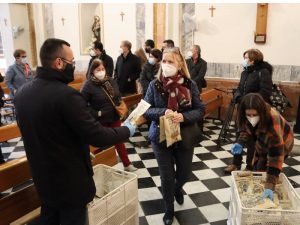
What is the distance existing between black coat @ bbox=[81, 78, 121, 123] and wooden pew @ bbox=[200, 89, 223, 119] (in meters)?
2.28

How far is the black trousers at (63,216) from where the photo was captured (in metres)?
1.97

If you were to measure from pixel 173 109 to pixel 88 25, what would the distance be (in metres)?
7.70

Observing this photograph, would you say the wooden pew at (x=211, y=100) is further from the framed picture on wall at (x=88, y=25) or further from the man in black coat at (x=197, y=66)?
the framed picture on wall at (x=88, y=25)

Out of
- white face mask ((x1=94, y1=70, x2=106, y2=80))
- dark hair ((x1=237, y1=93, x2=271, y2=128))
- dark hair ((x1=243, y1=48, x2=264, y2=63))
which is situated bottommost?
dark hair ((x1=237, y1=93, x2=271, y2=128))

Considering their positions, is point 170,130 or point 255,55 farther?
point 255,55

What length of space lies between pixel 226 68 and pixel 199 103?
4.48 metres

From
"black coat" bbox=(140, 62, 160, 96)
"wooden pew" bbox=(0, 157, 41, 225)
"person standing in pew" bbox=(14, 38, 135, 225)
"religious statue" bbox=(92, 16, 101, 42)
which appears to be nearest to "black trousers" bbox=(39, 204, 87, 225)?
"person standing in pew" bbox=(14, 38, 135, 225)

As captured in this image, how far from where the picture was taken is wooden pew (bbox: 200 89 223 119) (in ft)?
19.3

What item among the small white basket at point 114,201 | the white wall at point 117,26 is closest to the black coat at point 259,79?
the small white basket at point 114,201

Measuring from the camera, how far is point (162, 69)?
110 inches

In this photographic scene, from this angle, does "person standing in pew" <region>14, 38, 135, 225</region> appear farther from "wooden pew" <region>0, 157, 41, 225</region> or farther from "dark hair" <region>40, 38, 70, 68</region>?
"wooden pew" <region>0, 157, 41, 225</region>

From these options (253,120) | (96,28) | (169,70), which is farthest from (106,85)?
(96,28)

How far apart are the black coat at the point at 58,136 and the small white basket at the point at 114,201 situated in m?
0.30

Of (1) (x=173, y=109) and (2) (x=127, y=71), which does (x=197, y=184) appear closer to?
(1) (x=173, y=109)
